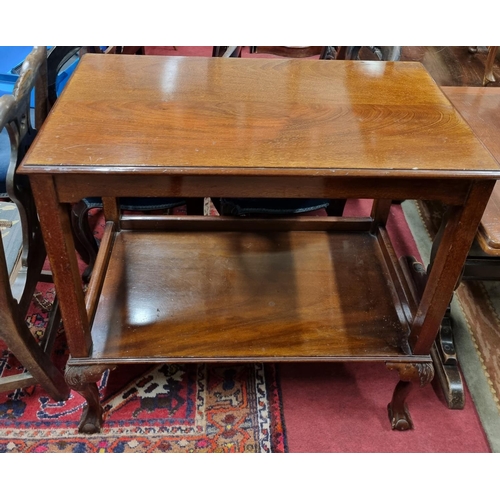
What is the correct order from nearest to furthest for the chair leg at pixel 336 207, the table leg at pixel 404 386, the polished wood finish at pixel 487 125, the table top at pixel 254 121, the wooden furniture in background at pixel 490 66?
the table top at pixel 254 121
the polished wood finish at pixel 487 125
the table leg at pixel 404 386
the chair leg at pixel 336 207
the wooden furniture in background at pixel 490 66

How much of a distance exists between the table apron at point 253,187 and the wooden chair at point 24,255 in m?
0.26

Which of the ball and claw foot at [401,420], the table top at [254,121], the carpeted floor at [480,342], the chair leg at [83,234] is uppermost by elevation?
the table top at [254,121]

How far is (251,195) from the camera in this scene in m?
0.83

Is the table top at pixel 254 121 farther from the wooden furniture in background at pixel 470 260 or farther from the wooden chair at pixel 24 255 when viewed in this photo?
A: the wooden furniture in background at pixel 470 260

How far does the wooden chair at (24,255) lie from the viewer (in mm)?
997

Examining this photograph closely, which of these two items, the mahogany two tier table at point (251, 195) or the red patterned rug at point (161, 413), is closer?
the mahogany two tier table at point (251, 195)

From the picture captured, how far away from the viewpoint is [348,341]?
1.13 metres

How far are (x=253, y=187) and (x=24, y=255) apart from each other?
0.67 m

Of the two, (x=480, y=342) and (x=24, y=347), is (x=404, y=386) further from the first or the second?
(x=24, y=347)

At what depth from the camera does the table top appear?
789 mm

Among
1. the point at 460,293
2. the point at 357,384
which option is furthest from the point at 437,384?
the point at 460,293

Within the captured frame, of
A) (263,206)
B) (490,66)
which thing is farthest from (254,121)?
(490,66)

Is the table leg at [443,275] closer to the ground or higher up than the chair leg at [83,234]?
higher up

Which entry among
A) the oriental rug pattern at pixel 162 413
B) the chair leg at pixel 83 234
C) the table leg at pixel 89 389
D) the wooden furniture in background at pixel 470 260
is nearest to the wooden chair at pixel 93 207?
the chair leg at pixel 83 234
